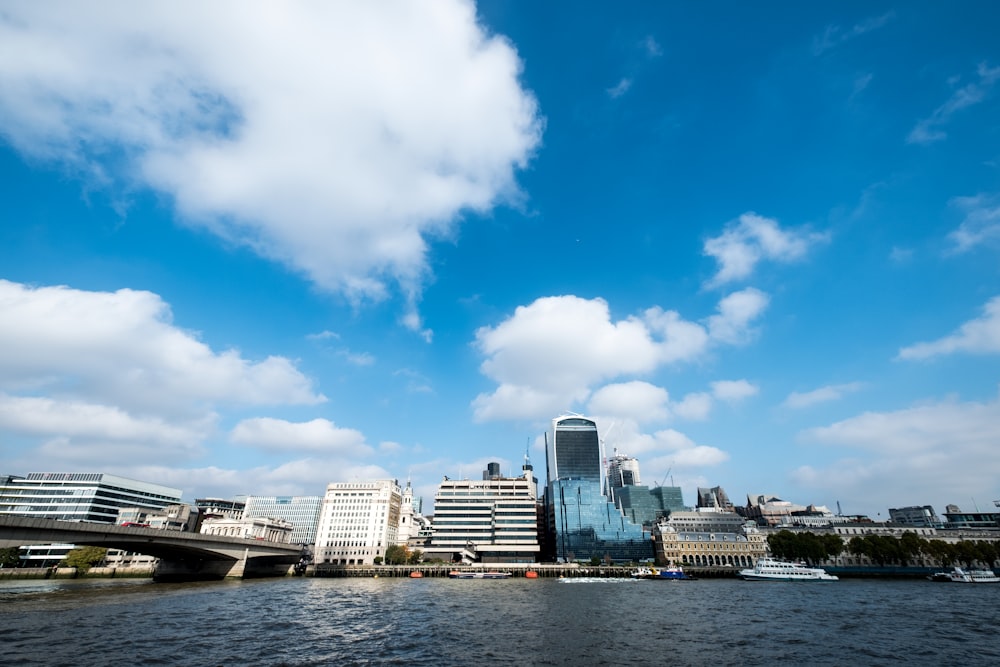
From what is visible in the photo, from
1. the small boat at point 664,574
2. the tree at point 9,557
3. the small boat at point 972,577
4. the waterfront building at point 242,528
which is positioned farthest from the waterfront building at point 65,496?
the small boat at point 972,577

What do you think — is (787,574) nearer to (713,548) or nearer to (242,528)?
(713,548)

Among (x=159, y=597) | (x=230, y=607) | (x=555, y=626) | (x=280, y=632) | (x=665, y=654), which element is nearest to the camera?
(x=665, y=654)

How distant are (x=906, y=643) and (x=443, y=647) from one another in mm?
36243

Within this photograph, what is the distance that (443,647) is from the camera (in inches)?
1339

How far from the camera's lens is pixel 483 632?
40.0m

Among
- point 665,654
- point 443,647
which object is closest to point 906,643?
point 665,654

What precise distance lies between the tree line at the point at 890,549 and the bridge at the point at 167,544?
508ft

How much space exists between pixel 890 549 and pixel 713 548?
170 ft

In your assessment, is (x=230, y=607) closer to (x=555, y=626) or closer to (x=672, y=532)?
(x=555, y=626)

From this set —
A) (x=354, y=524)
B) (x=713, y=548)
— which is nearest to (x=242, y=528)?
(x=354, y=524)

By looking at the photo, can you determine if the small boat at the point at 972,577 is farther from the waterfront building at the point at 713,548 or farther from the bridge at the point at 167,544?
the bridge at the point at 167,544

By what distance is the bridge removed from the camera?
2474 inches

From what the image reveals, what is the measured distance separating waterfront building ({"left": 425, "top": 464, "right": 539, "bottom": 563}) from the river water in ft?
402

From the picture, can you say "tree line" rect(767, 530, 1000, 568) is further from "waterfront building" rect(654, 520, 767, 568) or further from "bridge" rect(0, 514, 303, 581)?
"bridge" rect(0, 514, 303, 581)
